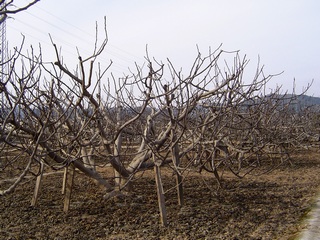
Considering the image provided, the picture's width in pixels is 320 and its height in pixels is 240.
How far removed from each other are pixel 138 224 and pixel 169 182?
2600 mm

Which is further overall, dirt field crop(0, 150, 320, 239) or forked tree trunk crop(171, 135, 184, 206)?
forked tree trunk crop(171, 135, 184, 206)

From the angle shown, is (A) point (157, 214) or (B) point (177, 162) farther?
(B) point (177, 162)

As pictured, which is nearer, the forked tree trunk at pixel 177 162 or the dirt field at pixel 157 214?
the dirt field at pixel 157 214

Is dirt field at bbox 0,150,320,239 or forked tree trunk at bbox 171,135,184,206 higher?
forked tree trunk at bbox 171,135,184,206

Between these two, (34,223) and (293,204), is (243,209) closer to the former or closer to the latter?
(293,204)

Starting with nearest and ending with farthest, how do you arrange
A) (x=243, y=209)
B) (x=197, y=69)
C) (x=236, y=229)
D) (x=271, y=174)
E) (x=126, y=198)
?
(x=236, y=229), (x=197, y=69), (x=243, y=209), (x=126, y=198), (x=271, y=174)

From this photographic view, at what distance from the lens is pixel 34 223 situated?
4.18 metres

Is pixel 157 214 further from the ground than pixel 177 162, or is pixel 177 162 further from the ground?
pixel 177 162

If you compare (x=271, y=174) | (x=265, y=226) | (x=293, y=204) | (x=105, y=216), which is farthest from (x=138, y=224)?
(x=271, y=174)

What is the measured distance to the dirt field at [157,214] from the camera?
12.6 ft

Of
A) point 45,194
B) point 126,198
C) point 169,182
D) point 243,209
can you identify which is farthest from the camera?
point 169,182

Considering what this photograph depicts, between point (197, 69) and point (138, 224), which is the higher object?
point (197, 69)

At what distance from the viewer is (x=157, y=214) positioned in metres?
4.45

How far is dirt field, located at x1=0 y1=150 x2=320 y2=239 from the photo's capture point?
3.85m
